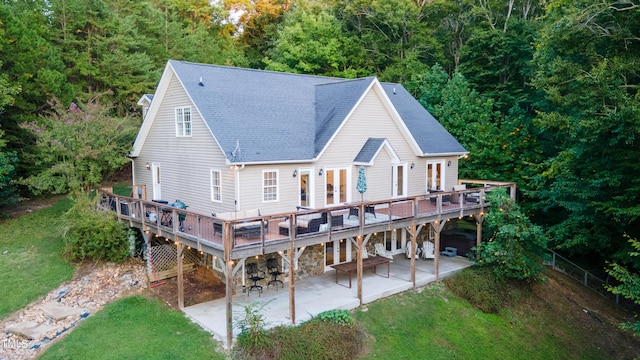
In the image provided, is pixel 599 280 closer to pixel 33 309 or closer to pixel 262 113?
pixel 262 113

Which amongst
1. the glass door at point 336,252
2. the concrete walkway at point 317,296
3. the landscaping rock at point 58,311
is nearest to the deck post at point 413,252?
the concrete walkway at point 317,296

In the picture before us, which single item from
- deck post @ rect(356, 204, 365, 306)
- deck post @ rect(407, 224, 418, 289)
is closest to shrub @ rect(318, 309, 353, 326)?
deck post @ rect(356, 204, 365, 306)

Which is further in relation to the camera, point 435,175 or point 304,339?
point 435,175

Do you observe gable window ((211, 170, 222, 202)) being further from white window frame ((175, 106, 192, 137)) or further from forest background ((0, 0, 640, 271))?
forest background ((0, 0, 640, 271))

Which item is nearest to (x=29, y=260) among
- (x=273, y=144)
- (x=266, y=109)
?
(x=273, y=144)

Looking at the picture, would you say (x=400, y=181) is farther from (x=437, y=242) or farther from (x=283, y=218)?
(x=283, y=218)

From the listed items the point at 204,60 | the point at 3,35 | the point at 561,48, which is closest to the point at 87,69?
the point at 3,35

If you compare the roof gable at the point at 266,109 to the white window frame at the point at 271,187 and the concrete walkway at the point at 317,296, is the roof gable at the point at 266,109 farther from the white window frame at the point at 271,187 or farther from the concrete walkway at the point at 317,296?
the concrete walkway at the point at 317,296
